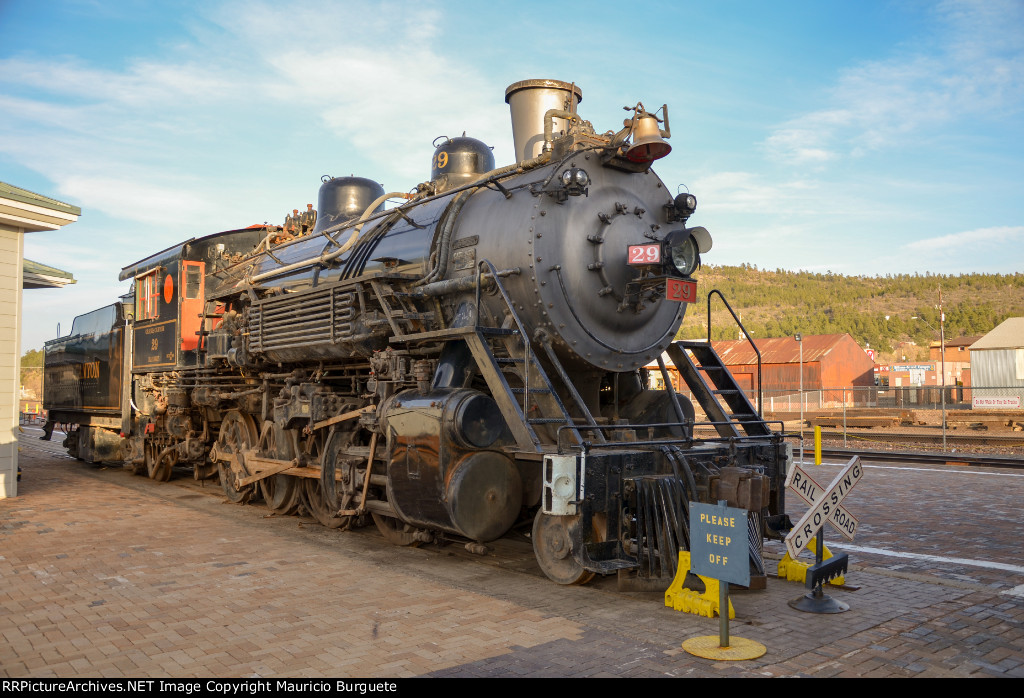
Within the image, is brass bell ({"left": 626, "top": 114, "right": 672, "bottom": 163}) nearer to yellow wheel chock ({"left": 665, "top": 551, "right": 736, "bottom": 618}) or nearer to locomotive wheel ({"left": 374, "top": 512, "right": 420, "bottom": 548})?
yellow wheel chock ({"left": 665, "top": 551, "right": 736, "bottom": 618})

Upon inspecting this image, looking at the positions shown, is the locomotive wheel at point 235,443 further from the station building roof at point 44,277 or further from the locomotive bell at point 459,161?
the station building roof at point 44,277

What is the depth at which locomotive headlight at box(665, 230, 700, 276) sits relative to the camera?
6.36 metres

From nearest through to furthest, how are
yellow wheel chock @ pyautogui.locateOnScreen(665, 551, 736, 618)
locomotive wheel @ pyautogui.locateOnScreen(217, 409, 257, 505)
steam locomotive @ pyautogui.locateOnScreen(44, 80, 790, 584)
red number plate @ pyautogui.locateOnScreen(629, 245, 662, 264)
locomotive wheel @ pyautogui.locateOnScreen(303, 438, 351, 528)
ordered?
yellow wheel chock @ pyautogui.locateOnScreen(665, 551, 736, 618)
steam locomotive @ pyautogui.locateOnScreen(44, 80, 790, 584)
red number plate @ pyautogui.locateOnScreen(629, 245, 662, 264)
locomotive wheel @ pyautogui.locateOnScreen(303, 438, 351, 528)
locomotive wheel @ pyautogui.locateOnScreen(217, 409, 257, 505)

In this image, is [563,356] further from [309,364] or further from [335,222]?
[335,222]

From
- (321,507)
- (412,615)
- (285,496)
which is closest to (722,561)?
(412,615)

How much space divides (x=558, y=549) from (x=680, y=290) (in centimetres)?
243

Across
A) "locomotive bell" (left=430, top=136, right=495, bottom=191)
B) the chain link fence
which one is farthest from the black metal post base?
the chain link fence

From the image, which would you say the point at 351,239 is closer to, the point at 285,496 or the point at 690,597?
the point at 285,496

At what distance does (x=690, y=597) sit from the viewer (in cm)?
511

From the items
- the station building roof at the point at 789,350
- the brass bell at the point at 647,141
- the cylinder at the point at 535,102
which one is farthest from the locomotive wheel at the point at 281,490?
the station building roof at the point at 789,350

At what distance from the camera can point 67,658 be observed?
4.27m

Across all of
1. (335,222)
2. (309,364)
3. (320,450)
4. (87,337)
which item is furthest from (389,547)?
(87,337)

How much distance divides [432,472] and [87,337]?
12.6m

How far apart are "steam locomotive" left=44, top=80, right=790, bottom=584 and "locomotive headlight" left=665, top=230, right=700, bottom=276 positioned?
0.9 inches
